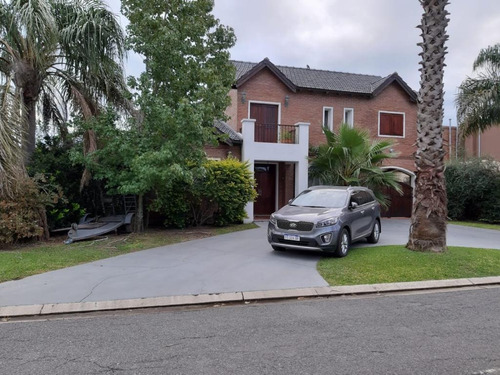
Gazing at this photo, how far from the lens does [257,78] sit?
58.7ft

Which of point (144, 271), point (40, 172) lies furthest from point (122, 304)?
Answer: point (40, 172)

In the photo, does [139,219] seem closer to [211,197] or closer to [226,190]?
[211,197]

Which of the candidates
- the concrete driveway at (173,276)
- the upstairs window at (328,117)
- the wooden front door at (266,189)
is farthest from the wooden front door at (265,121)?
the concrete driveway at (173,276)

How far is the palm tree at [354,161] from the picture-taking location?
14688 millimetres

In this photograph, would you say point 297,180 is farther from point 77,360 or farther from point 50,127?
point 77,360

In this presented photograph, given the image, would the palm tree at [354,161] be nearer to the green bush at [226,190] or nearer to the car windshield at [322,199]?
the green bush at [226,190]

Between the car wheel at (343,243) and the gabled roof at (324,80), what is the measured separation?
35.0 ft

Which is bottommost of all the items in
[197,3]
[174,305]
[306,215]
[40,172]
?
[174,305]

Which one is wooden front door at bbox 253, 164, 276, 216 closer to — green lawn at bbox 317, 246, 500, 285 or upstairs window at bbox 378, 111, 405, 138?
upstairs window at bbox 378, 111, 405, 138

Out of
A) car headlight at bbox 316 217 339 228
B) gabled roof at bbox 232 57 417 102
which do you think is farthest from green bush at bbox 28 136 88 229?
gabled roof at bbox 232 57 417 102

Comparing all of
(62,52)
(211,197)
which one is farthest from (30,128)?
(211,197)

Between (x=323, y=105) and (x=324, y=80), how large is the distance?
6.11 feet

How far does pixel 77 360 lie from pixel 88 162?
25.0ft

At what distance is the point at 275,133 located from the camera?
56.5 feet
